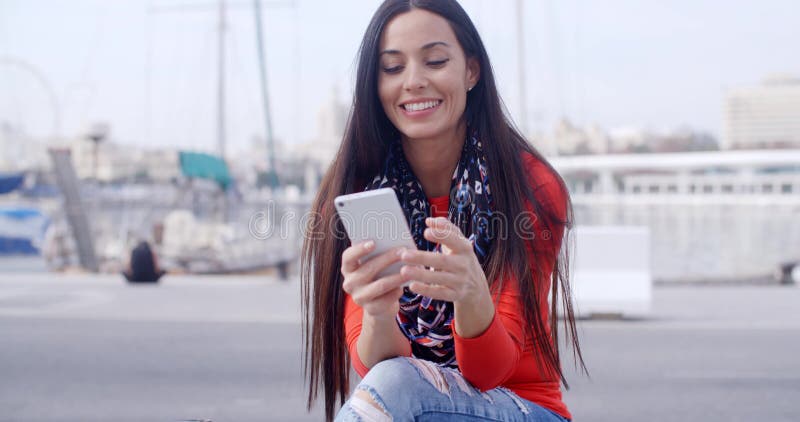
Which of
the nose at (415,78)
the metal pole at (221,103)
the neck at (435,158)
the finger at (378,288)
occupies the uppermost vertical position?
the metal pole at (221,103)

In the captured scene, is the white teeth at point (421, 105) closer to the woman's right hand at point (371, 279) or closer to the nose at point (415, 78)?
Answer: the nose at point (415, 78)

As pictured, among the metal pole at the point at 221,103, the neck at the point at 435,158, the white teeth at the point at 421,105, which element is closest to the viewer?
the white teeth at the point at 421,105

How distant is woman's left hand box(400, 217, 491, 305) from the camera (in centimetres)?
159

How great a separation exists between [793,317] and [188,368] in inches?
251

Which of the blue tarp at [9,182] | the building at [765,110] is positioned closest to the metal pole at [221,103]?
the blue tarp at [9,182]

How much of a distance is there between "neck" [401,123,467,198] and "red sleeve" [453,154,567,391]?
0.69 feet

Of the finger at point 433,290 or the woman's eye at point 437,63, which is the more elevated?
the woman's eye at point 437,63

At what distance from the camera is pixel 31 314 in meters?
8.91

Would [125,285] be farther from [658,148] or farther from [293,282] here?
[658,148]

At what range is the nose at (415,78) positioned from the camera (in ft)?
6.88

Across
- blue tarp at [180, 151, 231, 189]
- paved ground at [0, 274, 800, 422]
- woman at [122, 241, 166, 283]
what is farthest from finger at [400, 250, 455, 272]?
blue tarp at [180, 151, 231, 189]

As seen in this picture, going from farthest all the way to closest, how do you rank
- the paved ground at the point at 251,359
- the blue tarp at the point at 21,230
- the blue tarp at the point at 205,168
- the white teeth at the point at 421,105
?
the blue tarp at the point at 21,230 < the blue tarp at the point at 205,168 < the paved ground at the point at 251,359 < the white teeth at the point at 421,105

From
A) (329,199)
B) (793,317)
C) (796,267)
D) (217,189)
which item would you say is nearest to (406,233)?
(329,199)

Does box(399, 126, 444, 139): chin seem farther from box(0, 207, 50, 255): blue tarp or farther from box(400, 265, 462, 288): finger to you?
box(0, 207, 50, 255): blue tarp
